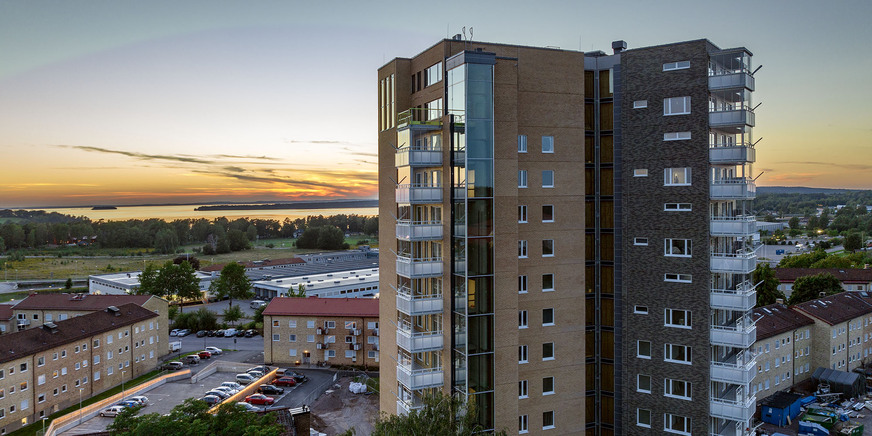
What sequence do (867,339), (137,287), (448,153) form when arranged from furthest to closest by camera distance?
(137,287), (867,339), (448,153)

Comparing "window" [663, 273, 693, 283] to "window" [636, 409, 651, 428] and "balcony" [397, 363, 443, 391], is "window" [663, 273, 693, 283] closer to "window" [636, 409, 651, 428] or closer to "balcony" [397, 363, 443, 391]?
"window" [636, 409, 651, 428]

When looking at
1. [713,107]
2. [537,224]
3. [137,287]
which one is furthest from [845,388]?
[137,287]

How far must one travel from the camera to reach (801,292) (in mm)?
85562

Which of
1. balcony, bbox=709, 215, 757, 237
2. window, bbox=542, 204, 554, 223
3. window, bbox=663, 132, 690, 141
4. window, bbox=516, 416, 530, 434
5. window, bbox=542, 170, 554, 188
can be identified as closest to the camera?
balcony, bbox=709, 215, 757, 237

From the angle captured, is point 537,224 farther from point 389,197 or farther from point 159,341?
point 159,341

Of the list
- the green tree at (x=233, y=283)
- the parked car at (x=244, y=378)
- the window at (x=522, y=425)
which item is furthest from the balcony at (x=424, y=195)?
the green tree at (x=233, y=283)

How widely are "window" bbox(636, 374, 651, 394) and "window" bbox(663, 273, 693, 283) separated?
5.75m

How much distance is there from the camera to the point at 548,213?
3052 centimetres

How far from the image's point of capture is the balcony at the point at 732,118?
2898 centimetres

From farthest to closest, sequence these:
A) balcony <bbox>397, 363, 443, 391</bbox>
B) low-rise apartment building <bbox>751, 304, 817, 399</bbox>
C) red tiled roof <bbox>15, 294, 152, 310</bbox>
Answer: red tiled roof <bbox>15, 294, 152, 310</bbox>, low-rise apartment building <bbox>751, 304, 817, 399</bbox>, balcony <bbox>397, 363, 443, 391</bbox>

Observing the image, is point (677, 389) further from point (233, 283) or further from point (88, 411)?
point (233, 283)

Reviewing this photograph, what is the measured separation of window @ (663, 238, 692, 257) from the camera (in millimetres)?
29969

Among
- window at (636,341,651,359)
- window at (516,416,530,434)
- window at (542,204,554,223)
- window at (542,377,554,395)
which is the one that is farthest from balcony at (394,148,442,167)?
window at (636,341,651,359)

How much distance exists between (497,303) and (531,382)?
5.25 meters
